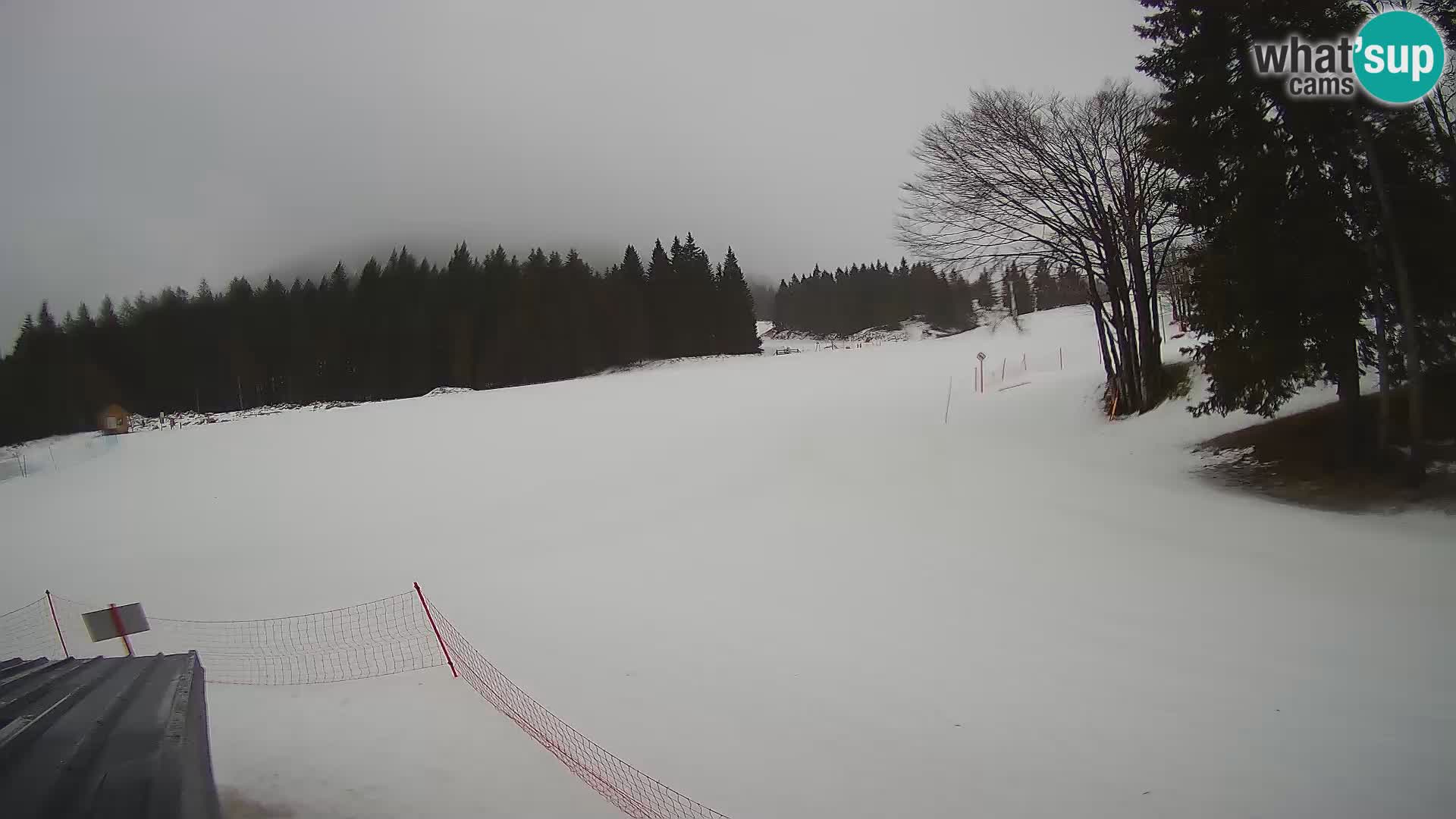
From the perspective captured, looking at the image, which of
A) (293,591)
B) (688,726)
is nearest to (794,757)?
(688,726)

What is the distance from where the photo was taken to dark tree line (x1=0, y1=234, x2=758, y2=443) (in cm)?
3136

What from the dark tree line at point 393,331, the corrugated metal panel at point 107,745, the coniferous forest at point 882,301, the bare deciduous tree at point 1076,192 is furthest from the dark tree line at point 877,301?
the corrugated metal panel at point 107,745

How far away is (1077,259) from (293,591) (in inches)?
647

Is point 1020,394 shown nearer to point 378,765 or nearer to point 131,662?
point 378,765

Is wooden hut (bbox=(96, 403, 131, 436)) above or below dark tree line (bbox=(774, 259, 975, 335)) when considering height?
below

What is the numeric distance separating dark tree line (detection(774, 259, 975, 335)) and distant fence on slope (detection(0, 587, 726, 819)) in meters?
61.7

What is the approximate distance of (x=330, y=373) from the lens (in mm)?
34375

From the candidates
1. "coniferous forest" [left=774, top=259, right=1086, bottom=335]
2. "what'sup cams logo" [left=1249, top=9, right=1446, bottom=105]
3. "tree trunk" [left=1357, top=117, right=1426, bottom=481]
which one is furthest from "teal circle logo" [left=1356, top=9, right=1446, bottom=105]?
"coniferous forest" [left=774, top=259, right=1086, bottom=335]

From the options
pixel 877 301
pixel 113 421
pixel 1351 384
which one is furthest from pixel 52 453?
pixel 877 301

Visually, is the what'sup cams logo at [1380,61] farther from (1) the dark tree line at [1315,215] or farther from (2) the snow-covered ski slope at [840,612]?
(2) the snow-covered ski slope at [840,612]

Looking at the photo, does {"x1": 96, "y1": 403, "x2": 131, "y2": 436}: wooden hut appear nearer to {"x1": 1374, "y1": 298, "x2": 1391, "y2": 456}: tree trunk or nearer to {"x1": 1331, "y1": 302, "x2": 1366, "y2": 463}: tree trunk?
{"x1": 1331, "y1": 302, "x2": 1366, "y2": 463}: tree trunk

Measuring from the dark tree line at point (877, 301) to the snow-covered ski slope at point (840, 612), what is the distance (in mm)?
52627

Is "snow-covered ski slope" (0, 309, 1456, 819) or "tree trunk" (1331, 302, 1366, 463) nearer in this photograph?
"snow-covered ski slope" (0, 309, 1456, 819)

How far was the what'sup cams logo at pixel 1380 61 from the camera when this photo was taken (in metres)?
6.99
